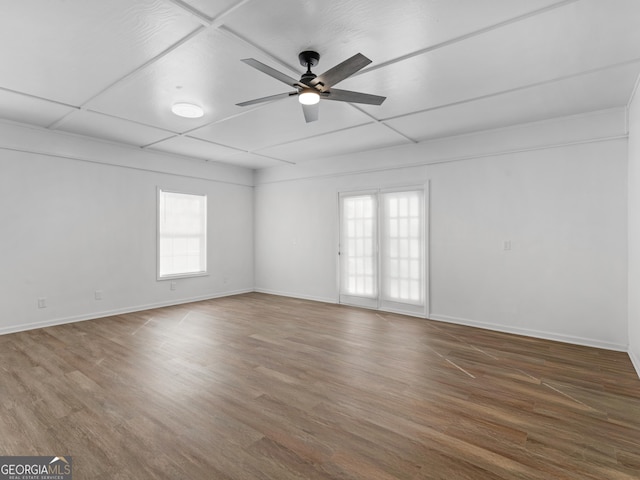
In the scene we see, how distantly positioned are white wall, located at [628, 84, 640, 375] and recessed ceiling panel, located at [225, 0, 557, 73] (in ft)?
7.11

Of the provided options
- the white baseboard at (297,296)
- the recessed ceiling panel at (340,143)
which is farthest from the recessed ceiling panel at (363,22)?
the white baseboard at (297,296)

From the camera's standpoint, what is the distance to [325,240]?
655 cm

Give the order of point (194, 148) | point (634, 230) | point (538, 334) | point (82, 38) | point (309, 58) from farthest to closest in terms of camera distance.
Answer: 1. point (194, 148)
2. point (538, 334)
3. point (634, 230)
4. point (309, 58)
5. point (82, 38)

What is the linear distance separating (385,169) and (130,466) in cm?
512

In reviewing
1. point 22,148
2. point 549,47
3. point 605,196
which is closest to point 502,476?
point 549,47

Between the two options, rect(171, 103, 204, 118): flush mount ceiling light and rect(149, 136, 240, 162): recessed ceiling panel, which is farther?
rect(149, 136, 240, 162): recessed ceiling panel

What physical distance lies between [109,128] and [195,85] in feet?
7.25

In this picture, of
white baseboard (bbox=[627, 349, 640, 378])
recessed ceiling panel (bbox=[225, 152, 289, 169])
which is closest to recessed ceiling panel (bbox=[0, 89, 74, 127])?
recessed ceiling panel (bbox=[225, 152, 289, 169])

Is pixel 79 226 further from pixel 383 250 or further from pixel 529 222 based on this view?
pixel 529 222

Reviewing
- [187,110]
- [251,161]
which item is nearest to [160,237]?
[251,161]

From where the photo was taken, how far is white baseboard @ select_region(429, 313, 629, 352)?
3873 mm

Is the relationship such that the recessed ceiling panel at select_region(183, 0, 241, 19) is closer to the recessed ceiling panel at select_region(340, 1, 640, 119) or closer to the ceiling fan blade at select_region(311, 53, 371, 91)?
the ceiling fan blade at select_region(311, 53, 371, 91)

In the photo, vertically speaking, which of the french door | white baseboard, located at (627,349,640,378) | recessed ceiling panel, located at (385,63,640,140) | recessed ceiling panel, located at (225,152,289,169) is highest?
recessed ceiling panel, located at (225,152,289,169)

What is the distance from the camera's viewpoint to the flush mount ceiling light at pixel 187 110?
145 inches
